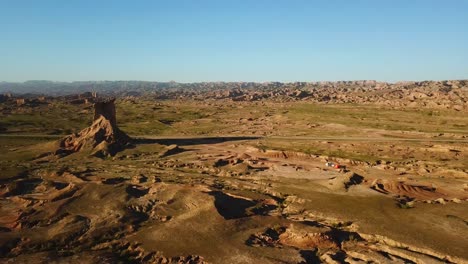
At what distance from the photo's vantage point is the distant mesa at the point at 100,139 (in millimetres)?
66312

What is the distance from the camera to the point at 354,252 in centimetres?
2848

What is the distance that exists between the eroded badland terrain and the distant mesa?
9.3 inches

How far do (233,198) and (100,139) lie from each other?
37267mm

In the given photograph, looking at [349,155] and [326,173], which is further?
[349,155]

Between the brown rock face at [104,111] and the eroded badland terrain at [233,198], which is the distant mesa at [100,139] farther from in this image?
the eroded badland terrain at [233,198]

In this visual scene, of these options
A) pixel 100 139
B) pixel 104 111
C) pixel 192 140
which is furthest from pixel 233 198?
pixel 192 140

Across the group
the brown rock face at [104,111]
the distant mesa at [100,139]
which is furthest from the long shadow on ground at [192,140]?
the distant mesa at [100,139]

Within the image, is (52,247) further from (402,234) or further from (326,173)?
(326,173)

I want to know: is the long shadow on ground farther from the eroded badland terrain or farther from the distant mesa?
the distant mesa

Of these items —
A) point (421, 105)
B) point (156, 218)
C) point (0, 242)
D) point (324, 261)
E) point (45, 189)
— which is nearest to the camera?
point (324, 261)

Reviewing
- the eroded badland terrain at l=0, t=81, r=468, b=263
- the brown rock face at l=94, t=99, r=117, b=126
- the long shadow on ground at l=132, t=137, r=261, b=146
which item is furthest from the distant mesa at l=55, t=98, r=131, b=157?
the long shadow on ground at l=132, t=137, r=261, b=146

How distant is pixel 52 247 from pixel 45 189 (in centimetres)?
1666

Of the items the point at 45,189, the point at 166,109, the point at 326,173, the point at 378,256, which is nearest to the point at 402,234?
the point at 378,256

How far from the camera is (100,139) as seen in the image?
6900 cm
